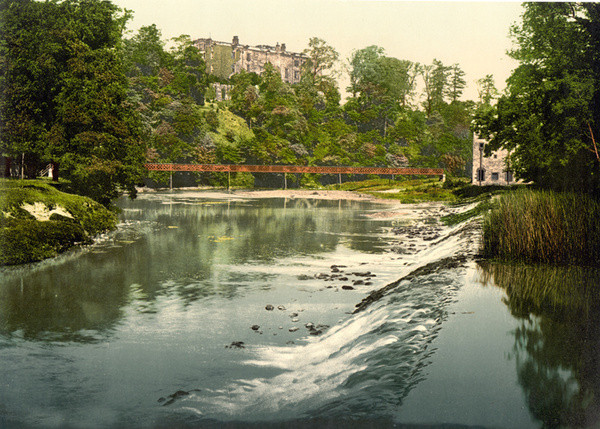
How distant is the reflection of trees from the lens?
20.7 feet

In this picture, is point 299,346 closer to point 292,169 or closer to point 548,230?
point 548,230

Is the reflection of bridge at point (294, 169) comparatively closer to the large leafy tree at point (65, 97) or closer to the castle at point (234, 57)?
A: the castle at point (234, 57)

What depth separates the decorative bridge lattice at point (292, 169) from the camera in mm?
40625

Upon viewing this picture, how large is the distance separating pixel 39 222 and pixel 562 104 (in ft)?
45.6

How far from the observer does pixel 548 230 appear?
11883 millimetres

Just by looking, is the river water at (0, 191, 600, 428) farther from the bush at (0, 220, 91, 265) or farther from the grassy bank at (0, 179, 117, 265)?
the grassy bank at (0, 179, 117, 265)

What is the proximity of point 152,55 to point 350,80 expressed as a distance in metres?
34.9

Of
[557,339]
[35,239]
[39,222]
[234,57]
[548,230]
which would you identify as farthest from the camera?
[234,57]

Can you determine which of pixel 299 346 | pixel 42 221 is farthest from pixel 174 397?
pixel 42 221

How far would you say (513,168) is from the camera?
16.5 m

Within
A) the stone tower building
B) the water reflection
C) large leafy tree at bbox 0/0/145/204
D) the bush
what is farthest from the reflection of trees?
the stone tower building

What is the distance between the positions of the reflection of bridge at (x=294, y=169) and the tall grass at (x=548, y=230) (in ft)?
84.2

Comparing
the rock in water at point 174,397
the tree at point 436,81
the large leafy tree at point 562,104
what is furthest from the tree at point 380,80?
the rock in water at point 174,397

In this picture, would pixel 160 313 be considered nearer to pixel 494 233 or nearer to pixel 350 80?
pixel 494 233
